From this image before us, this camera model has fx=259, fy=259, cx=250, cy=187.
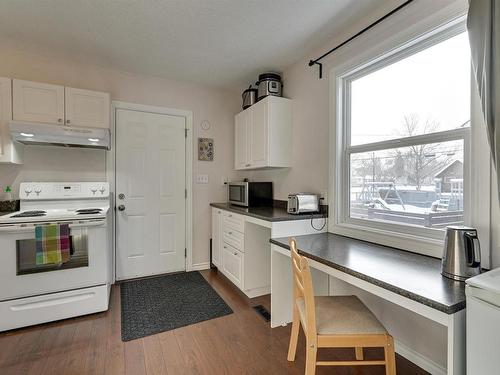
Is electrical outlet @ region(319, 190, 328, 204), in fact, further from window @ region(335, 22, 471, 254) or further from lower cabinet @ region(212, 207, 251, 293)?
lower cabinet @ region(212, 207, 251, 293)

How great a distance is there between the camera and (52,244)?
209 cm

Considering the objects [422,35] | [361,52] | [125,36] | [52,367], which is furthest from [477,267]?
[125,36]

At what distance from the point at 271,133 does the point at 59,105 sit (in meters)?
2.06

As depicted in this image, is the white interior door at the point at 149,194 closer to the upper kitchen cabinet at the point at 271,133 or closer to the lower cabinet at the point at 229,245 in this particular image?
the lower cabinet at the point at 229,245

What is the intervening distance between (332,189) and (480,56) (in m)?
1.29

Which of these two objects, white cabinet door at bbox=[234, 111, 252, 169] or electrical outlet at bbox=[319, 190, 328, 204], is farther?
white cabinet door at bbox=[234, 111, 252, 169]

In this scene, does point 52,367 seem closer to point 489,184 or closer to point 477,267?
point 477,267

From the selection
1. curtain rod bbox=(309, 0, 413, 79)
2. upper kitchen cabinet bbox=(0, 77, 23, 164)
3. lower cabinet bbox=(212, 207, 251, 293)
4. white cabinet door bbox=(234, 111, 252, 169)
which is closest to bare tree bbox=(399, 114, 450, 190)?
curtain rod bbox=(309, 0, 413, 79)

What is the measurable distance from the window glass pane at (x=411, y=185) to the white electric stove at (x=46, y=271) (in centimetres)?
226

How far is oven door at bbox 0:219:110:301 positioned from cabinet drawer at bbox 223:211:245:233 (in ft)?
3.97

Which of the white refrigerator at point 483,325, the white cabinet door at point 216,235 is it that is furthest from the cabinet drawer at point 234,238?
the white refrigerator at point 483,325

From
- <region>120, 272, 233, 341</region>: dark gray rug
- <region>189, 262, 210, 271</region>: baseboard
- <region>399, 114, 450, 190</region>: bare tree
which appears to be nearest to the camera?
<region>399, 114, 450, 190</region>: bare tree

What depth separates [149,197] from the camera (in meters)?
3.17

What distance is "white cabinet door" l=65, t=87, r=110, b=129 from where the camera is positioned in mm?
2490
